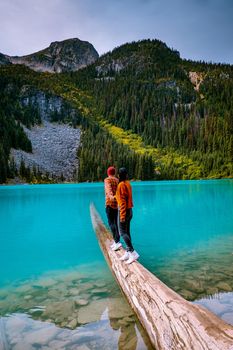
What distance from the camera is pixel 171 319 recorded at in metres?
5.15

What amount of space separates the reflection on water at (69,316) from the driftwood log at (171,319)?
48 cm

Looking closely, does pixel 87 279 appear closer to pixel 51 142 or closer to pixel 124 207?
pixel 124 207

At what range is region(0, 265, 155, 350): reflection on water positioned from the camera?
21.0ft

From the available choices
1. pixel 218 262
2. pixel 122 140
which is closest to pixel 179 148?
pixel 122 140

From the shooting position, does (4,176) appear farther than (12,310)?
Yes

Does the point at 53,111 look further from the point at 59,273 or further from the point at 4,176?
the point at 59,273

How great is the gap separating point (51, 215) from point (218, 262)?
62.9 ft

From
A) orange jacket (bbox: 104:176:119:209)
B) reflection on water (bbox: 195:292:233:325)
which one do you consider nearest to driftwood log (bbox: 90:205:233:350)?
reflection on water (bbox: 195:292:233:325)

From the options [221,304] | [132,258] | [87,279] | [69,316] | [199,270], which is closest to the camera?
[69,316]

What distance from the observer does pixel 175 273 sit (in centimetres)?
1105

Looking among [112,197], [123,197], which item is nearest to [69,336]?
[123,197]

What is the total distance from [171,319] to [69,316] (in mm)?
3420

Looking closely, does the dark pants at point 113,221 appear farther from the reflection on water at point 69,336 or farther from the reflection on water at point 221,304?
the reflection on water at point 221,304

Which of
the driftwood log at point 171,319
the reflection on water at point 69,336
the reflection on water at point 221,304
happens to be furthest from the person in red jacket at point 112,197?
the reflection on water at point 221,304
